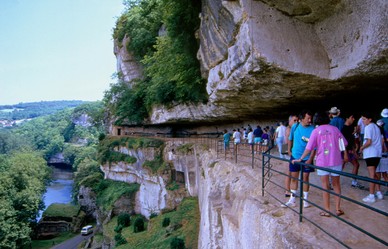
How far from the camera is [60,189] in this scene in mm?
67188

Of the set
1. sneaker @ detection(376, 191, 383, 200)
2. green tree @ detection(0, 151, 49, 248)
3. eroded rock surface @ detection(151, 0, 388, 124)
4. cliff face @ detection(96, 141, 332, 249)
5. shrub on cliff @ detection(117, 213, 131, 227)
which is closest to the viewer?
cliff face @ detection(96, 141, 332, 249)

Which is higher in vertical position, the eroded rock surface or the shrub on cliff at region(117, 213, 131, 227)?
the eroded rock surface

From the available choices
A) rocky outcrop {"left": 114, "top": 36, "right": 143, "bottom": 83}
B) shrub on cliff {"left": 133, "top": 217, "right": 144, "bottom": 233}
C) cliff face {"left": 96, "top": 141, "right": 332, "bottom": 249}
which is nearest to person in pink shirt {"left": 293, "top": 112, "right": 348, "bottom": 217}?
cliff face {"left": 96, "top": 141, "right": 332, "bottom": 249}

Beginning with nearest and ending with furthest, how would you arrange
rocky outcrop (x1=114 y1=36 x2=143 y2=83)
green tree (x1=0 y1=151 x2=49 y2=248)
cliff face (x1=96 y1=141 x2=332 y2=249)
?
1. cliff face (x1=96 y1=141 x2=332 y2=249)
2. green tree (x1=0 y1=151 x2=49 y2=248)
3. rocky outcrop (x1=114 y1=36 x2=143 y2=83)

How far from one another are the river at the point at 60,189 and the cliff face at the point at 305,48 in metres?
48.8

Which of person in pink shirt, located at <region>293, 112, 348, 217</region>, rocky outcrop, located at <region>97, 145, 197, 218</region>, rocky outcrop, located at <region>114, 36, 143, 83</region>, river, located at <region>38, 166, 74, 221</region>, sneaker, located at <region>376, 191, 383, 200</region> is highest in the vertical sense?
rocky outcrop, located at <region>114, 36, 143, 83</region>

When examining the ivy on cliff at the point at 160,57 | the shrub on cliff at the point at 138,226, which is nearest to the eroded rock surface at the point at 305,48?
the ivy on cliff at the point at 160,57

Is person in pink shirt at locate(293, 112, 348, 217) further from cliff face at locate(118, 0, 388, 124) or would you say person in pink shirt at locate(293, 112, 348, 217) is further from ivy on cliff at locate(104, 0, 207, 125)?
ivy on cliff at locate(104, 0, 207, 125)

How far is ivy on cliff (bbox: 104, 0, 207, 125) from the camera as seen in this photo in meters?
14.6

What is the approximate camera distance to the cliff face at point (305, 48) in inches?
234

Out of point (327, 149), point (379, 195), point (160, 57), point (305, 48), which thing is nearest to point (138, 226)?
point (160, 57)

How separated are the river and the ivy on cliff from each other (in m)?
29.1

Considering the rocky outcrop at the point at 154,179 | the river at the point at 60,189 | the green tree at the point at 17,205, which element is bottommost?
the river at the point at 60,189

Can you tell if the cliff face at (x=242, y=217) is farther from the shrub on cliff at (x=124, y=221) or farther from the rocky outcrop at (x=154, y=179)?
the shrub on cliff at (x=124, y=221)
